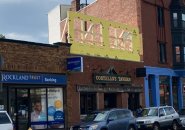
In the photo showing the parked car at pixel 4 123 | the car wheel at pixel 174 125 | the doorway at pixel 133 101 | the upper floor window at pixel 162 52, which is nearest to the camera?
the parked car at pixel 4 123

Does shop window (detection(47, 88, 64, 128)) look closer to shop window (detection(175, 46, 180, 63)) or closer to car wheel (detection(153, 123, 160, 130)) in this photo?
car wheel (detection(153, 123, 160, 130))

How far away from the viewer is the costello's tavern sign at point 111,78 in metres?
31.2

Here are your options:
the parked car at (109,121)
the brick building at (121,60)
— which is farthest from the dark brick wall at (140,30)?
the parked car at (109,121)

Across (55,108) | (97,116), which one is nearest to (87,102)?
(55,108)

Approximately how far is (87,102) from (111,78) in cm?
291

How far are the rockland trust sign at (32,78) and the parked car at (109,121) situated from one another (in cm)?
448

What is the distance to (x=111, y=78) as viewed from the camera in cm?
3253

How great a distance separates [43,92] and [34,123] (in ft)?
6.89

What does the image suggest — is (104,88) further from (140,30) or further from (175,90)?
(175,90)

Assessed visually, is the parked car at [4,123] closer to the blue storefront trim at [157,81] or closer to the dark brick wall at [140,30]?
the dark brick wall at [140,30]

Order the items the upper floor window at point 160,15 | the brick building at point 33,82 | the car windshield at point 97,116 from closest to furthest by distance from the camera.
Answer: the car windshield at point 97,116
the brick building at point 33,82
the upper floor window at point 160,15

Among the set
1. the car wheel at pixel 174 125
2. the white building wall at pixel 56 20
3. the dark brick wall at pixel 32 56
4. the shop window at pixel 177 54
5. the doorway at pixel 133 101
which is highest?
the white building wall at pixel 56 20

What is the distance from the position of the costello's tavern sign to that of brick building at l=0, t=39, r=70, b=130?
3.51 m

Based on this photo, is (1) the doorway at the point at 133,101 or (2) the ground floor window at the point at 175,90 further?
(2) the ground floor window at the point at 175,90
